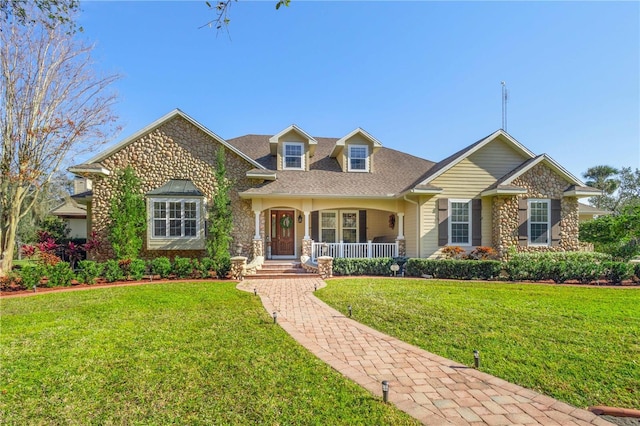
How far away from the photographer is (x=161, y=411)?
3.33 metres

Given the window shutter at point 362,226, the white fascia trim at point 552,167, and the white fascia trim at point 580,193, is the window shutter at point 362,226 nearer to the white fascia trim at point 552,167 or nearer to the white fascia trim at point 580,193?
the white fascia trim at point 552,167

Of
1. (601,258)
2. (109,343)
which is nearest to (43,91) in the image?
(109,343)

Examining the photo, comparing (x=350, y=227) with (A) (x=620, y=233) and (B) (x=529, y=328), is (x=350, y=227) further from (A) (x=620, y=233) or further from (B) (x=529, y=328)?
(A) (x=620, y=233)

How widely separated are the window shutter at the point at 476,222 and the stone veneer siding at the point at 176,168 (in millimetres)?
10117

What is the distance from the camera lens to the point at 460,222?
1428 cm

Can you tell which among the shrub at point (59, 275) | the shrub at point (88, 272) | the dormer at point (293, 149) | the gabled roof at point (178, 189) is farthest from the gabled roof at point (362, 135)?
the shrub at point (59, 275)

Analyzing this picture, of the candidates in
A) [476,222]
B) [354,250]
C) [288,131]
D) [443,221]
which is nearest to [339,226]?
[354,250]

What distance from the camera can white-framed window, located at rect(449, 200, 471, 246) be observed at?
14195 mm

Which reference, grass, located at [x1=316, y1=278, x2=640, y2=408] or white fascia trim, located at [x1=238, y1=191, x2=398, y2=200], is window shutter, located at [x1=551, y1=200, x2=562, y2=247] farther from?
white fascia trim, located at [x1=238, y1=191, x2=398, y2=200]

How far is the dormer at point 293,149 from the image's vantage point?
52.1 ft

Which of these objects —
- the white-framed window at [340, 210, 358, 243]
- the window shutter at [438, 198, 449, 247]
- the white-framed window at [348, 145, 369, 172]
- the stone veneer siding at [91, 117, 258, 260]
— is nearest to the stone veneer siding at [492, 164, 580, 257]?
the window shutter at [438, 198, 449, 247]

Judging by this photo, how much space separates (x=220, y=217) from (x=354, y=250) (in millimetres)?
6182

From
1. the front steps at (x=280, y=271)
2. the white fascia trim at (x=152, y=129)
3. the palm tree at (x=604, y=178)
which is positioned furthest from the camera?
the palm tree at (x=604, y=178)

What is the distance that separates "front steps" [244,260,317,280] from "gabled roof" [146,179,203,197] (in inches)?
167
